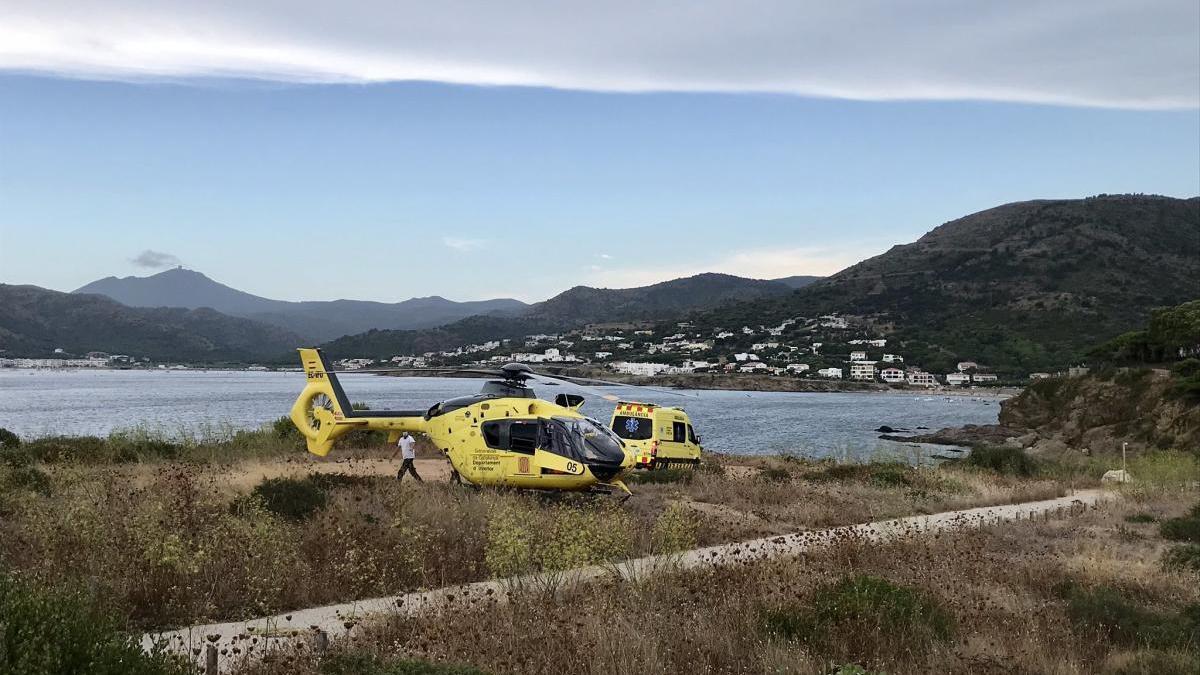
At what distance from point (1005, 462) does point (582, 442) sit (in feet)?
69.6

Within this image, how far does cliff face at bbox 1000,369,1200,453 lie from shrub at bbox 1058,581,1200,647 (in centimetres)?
4048

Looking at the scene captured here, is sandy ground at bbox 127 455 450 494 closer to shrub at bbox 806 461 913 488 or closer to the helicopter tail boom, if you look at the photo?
the helicopter tail boom

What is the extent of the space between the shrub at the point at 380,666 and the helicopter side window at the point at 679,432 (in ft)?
70.0

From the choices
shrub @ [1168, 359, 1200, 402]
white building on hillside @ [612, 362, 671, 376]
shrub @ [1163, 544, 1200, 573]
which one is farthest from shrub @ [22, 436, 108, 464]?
white building on hillside @ [612, 362, 671, 376]

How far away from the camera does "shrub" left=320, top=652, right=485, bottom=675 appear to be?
6258 millimetres

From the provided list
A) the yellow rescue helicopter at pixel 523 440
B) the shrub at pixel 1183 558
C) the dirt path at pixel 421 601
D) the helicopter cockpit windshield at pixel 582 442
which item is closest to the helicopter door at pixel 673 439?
the yellow rescue helicopter at pixel 523 440

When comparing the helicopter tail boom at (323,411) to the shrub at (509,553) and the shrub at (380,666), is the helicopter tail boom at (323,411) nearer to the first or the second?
the shrub at (509,553)

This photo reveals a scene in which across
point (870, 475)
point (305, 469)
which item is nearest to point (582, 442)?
point (305, 469)

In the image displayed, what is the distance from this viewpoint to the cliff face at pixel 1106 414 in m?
49.4

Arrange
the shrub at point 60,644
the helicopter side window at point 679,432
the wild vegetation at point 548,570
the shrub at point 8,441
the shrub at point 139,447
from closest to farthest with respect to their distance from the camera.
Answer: the shrub at point 60,644
the wild vegetation at point 548,570
the shrub at point 139,447
the shrub at point 8,441
the helicopter side window at point 679,432

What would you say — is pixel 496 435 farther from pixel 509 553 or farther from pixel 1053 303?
pixel 1053 303

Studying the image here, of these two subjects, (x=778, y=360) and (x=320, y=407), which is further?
(x=778, y=360)

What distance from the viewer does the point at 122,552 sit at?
10.2 metres

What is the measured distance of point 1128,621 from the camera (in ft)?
30.0
